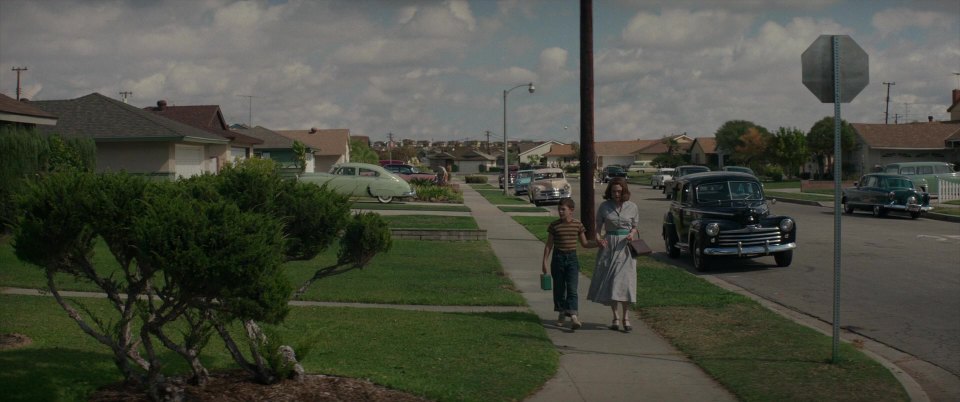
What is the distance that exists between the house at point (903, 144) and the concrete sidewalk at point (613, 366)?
58.8m

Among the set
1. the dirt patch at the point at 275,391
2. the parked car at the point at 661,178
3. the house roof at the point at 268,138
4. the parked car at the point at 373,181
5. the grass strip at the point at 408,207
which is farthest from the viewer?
the parked car at the point at 661,178

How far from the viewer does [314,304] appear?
11383mm

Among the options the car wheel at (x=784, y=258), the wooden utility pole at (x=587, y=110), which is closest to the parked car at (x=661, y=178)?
the wooden utility pole at (x=587, y=110)

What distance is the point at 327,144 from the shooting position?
7438cm

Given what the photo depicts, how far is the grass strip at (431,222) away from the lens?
79.8ft

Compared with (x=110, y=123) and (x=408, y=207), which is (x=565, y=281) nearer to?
(x=110, y=123)

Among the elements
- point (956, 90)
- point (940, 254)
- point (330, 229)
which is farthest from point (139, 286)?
point (956, 90)

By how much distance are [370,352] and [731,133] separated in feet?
313

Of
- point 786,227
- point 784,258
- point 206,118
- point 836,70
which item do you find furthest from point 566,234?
point 206,118

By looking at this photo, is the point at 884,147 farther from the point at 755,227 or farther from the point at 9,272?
the point at 9,272

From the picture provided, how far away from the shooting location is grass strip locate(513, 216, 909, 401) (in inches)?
292

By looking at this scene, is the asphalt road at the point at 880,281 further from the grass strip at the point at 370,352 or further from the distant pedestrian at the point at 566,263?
the grass strip at the point at 370,352

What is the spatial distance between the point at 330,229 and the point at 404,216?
68.6 ft

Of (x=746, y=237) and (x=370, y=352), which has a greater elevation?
(x=746, y=237)
